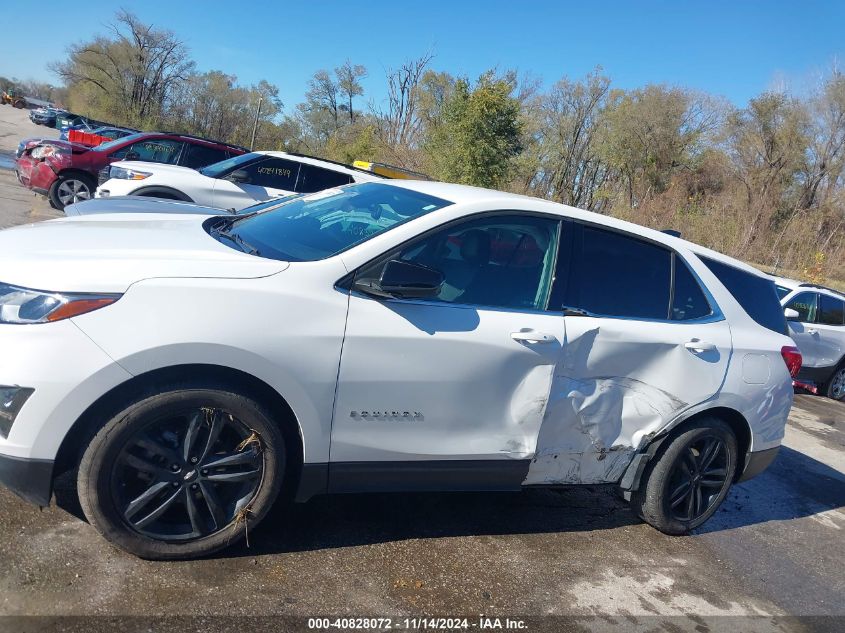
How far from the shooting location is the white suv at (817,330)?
9773mm

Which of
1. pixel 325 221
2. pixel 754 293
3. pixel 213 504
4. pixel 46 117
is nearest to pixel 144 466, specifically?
pixel 213 504

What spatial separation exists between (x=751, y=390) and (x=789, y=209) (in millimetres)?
32089

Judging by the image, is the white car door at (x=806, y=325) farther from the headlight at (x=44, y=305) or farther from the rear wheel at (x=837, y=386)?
the headlight at (x=44, y=305)

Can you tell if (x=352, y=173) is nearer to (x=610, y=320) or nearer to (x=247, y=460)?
(x=610, y=320)

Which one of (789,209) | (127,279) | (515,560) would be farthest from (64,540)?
(789,209)

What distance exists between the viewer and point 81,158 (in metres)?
11.0

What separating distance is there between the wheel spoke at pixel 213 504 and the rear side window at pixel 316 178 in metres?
7.57

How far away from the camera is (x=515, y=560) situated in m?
3.58

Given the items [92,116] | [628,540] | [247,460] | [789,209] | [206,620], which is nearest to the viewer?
[206,620]

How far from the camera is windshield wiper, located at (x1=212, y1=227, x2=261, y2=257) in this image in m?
3.24

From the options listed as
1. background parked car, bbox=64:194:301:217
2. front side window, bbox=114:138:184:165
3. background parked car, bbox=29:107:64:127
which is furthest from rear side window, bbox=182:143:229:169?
background parked car, bbox=29:107:64:127

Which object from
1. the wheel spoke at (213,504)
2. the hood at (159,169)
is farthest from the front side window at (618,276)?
the hood at (159,169)

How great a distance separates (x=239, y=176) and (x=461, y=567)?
7.63 m

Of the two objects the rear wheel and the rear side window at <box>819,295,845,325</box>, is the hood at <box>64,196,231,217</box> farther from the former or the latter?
the rear wheel
